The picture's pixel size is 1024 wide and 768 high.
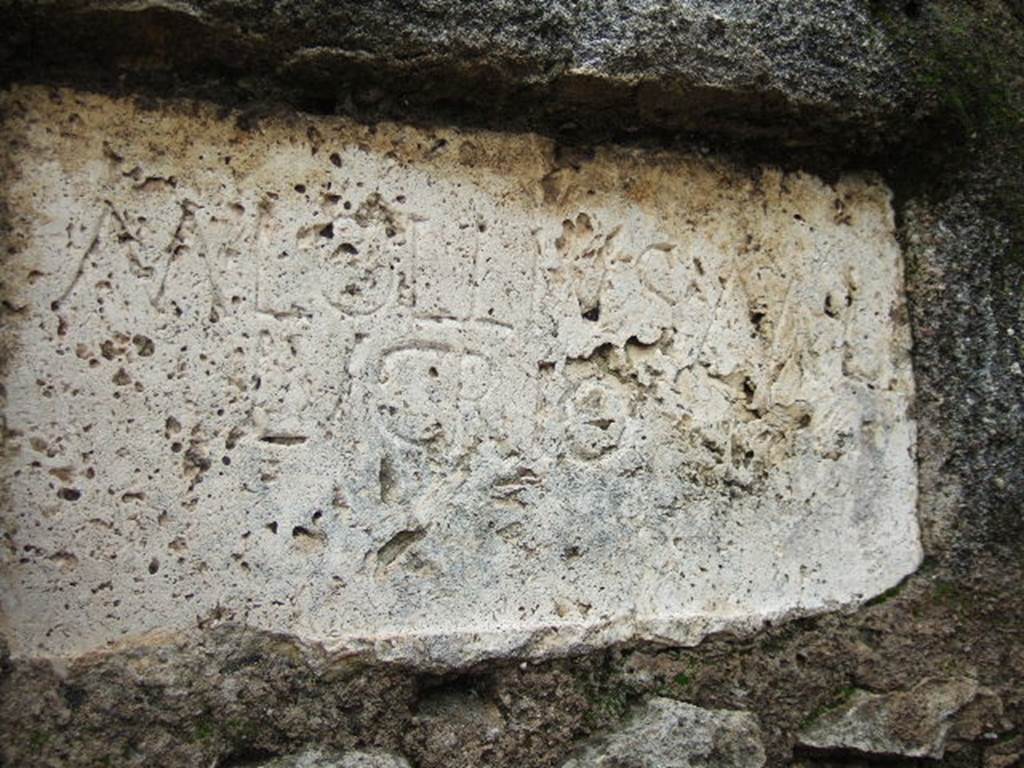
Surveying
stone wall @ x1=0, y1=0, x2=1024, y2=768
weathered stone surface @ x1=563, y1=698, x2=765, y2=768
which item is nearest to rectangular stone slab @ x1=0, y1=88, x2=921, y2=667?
stone wall @ x1=0, y1=0, x2=1024, y2=768

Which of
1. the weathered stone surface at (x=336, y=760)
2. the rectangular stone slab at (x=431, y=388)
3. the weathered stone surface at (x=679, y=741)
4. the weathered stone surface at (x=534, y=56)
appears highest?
the weathered stone surface at (x=534, y=56)

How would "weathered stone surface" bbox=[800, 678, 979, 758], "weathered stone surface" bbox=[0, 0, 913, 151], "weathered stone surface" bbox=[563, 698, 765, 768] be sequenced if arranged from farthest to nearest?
"weathered stone surface" bbox=[800, 678, 979, 758]
"weathered stone surface" bbox=[563, 698, 765, 768]
"weathered stone surface" bbox=[0, 0, 913, 151]

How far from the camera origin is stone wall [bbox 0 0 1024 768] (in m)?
1.33

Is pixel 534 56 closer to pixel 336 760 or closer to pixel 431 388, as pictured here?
pixel 431 388

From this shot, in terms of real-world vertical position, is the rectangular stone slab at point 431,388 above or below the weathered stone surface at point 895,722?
above

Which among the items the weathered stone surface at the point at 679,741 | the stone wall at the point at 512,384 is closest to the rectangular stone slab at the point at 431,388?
the stone wall at the point at 512,384

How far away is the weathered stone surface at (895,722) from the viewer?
159 centimetres

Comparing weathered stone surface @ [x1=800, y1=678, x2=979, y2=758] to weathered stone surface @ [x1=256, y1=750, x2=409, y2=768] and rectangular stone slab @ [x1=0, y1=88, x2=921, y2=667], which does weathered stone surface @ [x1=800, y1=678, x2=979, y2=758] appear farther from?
weathered stone surface @ [x1=256, y1=750, x2=409, y2=768]

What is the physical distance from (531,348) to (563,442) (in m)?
0.14

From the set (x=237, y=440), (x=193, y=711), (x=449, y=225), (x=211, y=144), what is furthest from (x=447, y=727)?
(x=211, y=144)

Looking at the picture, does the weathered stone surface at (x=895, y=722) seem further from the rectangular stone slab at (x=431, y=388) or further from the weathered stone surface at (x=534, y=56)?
the weathered stone surface at (x=534, y=56)

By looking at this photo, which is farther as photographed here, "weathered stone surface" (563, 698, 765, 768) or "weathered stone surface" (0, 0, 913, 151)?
"weathered stone surface" (563, 698, 765, 768)

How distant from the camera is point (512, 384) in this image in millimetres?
1521

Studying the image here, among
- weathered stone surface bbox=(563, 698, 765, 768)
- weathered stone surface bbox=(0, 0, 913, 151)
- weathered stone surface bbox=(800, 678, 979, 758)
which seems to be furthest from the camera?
weathered stone surface bbox=(800, 678, 979, 758)
